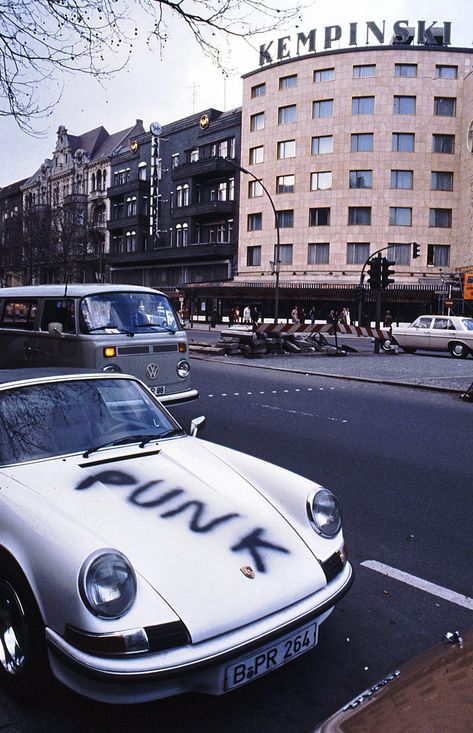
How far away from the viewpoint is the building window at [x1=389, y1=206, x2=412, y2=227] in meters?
47.6

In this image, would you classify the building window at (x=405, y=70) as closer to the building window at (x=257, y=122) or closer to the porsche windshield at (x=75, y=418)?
the building window at (x=257, y=122)

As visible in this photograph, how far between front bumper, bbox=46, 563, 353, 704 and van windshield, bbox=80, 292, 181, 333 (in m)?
6.74

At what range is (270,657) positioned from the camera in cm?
265

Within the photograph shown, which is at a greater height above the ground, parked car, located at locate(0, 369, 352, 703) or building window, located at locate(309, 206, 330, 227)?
building window, located at locate(309, 206, 330, 227)

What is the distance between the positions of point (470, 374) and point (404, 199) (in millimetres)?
33814

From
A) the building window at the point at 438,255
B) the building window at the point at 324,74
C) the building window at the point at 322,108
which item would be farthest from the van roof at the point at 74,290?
the building window at the point at 324,74

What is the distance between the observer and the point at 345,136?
48.2 meters

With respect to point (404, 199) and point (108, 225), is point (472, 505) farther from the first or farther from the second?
point (108, 225)

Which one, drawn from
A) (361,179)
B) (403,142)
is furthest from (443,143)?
(361,179)

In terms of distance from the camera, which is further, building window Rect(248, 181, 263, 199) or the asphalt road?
building window Rect(248, 181, 263, 199)

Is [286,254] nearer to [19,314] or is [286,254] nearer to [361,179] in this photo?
[361,179]

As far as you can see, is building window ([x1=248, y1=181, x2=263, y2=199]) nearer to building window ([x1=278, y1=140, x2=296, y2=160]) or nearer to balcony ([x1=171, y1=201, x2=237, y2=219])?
balcony ([x1=171, y1=201, x2=237, y2=219])

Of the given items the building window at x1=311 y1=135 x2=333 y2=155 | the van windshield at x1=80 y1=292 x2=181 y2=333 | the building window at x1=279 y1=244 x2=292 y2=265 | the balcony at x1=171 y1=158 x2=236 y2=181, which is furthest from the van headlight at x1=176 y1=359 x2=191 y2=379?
the balcony at x1=171 y1=158 x2=236 y2=181

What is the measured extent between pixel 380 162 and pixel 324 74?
343 inches
